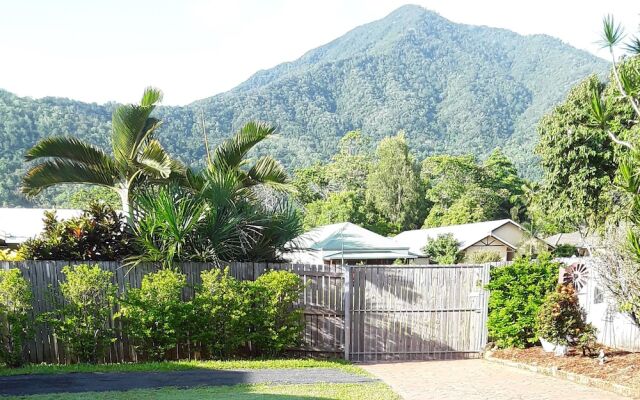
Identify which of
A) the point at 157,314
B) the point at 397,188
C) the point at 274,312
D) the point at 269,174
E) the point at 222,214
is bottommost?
the point at 397,188

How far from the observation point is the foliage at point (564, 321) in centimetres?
1016

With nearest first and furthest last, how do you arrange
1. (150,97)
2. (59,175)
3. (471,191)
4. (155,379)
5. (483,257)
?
(155,379) < (59,175) < (150,97) < (483,257) < (471,191)

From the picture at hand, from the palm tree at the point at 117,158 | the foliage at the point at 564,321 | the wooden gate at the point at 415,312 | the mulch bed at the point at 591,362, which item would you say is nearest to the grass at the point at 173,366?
the wooden gate at the point at 415,312

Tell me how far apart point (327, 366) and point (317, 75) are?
386 feet

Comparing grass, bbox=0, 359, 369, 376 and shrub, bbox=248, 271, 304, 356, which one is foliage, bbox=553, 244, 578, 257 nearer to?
shrub, bbox=248, 271, 304, 356

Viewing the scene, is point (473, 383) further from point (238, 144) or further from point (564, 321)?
point (238, 144)

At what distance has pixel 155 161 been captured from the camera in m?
11.0

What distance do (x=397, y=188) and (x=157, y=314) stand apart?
1676 inches

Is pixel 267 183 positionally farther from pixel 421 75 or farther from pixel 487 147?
pixel 421 75

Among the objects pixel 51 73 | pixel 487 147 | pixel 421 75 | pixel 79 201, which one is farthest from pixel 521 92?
pixel 51 73

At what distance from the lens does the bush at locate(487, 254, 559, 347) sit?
1108 centimetres

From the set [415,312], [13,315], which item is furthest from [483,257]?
[13,315]

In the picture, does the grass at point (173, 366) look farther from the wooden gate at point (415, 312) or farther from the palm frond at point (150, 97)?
the palm frond at point (150, 97)

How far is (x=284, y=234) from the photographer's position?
38.5ft
